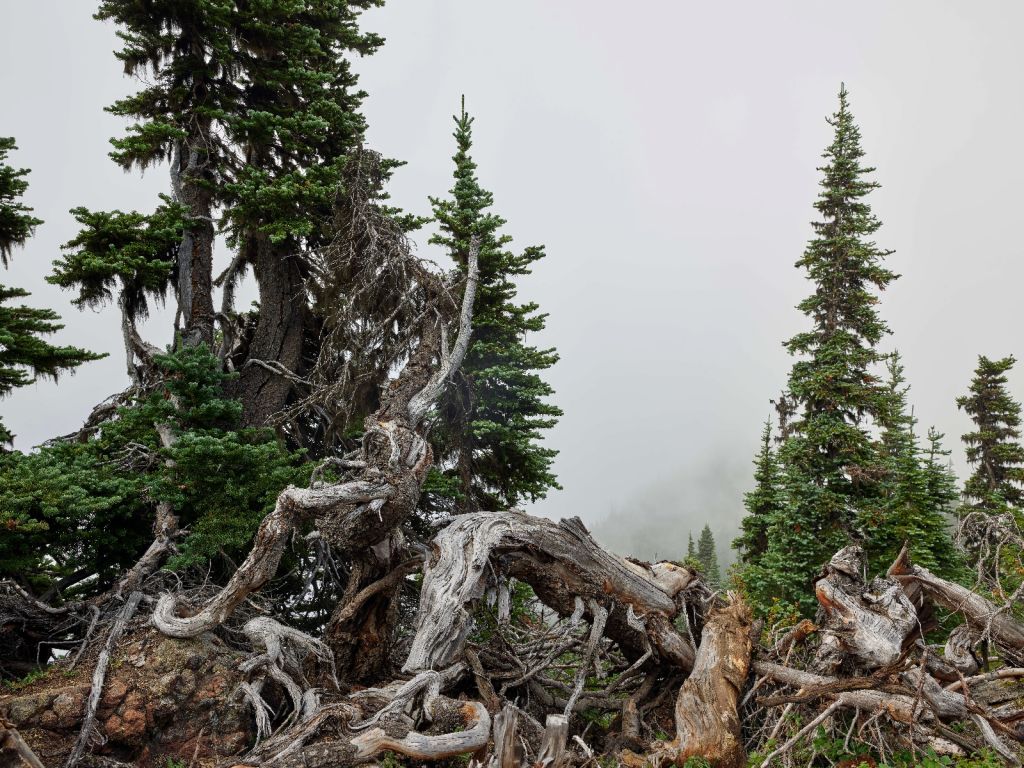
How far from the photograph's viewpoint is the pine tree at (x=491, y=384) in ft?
33.9

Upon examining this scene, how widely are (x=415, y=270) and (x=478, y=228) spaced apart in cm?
146

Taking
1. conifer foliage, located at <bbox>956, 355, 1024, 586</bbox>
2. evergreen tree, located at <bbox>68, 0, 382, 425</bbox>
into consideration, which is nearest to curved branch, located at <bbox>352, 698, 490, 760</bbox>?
evergreen tree, located at <bbox>68, 0, 382, 425</bbox>

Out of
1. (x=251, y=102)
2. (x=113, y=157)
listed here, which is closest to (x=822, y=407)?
(x=251, y=102)

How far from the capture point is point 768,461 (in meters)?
23.7

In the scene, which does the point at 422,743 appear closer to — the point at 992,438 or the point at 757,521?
the point at 757,521

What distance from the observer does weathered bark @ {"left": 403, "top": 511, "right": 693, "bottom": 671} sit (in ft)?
18.5

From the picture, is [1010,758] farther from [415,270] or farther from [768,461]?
[768,461]

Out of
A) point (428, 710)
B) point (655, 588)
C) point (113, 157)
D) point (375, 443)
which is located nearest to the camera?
point (428, 710)

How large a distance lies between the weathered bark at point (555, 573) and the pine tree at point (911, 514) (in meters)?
13.4

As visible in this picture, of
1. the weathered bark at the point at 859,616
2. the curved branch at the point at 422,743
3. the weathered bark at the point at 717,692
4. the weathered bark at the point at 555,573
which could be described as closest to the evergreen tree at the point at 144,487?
the weathered bark at the point at 555,573

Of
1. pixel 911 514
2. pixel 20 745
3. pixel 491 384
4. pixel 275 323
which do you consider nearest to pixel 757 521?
pixel 911 514

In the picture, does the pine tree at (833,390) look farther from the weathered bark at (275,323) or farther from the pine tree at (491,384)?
the weathered bark at (275,323)

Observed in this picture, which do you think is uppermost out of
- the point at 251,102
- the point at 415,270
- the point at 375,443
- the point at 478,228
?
the point at 251,102

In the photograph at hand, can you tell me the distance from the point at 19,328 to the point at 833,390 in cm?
2028
